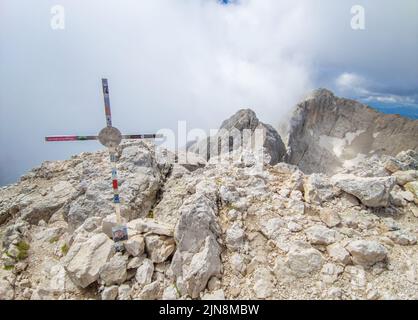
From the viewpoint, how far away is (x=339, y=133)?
411 ft

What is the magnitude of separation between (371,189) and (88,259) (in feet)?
32.3

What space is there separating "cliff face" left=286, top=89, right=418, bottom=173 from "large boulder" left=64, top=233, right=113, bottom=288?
94714 mm

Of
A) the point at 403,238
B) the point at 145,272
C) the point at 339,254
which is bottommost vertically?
the point at 145,272

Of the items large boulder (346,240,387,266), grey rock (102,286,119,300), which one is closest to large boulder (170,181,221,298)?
grey rock (102,286,119,300)

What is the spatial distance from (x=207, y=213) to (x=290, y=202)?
3192 mm

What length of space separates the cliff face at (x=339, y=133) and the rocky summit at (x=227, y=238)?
90.4m

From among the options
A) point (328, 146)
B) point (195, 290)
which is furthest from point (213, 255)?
point (328, 146)

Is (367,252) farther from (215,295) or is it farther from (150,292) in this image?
(150,292)

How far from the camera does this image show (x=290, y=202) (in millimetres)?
8695

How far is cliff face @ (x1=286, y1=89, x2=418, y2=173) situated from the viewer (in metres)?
104

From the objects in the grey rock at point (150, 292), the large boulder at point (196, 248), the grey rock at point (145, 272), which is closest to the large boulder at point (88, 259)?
the grey rock at point (145, 272)

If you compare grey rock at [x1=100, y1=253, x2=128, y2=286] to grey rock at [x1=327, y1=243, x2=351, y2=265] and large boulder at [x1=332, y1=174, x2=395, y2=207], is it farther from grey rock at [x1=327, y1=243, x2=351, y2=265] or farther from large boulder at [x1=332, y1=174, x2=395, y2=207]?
large boulder at [x1=332, y1=174, x2=395, y2=207]

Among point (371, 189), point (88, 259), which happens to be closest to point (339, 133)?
Result: point (371, 189)
